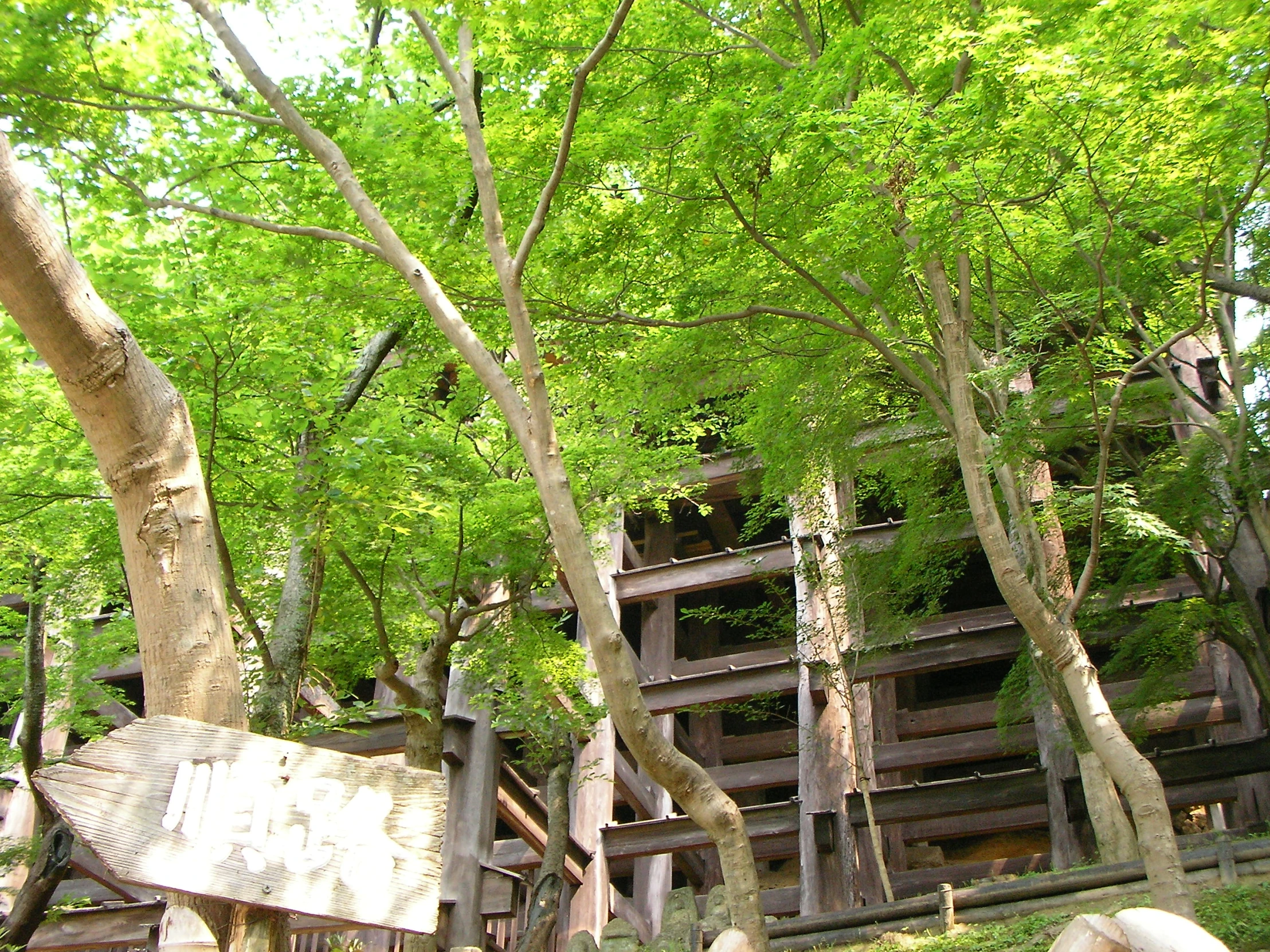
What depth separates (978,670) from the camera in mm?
18484

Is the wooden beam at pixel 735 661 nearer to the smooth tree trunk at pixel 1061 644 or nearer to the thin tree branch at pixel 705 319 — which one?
the smooth tree trunk at pixel 1061 644

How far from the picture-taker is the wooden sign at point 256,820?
214 cm

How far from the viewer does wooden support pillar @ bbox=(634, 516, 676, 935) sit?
13500mm

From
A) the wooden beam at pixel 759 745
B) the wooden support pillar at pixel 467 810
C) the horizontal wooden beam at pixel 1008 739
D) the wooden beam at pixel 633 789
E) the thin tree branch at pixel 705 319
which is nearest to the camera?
the thin tree branch at pixel 705 319

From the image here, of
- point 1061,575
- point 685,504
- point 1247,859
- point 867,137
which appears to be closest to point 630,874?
point 685,504

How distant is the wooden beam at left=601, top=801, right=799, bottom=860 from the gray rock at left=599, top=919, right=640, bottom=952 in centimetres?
91

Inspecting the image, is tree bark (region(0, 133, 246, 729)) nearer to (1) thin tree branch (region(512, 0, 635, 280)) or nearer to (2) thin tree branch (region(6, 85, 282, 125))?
(1) thin tree branch (region(512, 0, 635, 280))

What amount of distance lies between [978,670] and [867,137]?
551 inches

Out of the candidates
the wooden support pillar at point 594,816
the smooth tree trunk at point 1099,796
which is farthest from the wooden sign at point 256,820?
the wooden support pillar at point 594,816

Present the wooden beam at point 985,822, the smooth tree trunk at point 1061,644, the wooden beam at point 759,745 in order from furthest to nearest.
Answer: the wooden beam at point 759,745, the wooden beam at point 985,822, the smooth tree trunk at point 1061,644

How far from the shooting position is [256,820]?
2.23 meters

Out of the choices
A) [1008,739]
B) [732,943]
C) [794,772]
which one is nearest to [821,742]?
[794,772]

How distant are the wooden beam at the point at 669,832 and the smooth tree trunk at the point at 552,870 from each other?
1982mm

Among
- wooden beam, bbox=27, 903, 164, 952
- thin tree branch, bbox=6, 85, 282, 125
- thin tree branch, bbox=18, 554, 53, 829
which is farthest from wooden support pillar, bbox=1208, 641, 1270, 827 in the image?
wooden beam, bbox=27, 903, 164, 952
